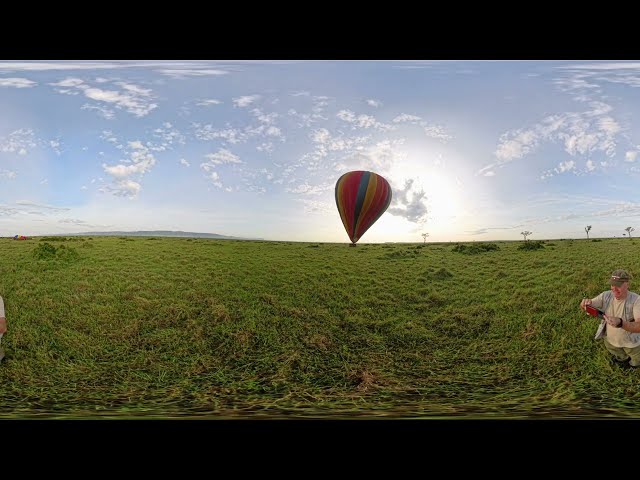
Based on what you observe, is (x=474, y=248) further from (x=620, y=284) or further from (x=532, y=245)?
(x=620, y=284)

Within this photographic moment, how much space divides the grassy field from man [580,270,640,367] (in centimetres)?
29

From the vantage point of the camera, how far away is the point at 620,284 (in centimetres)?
408

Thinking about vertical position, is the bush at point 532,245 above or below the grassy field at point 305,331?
above

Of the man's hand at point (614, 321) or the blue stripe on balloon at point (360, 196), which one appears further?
the blue stripe on balloon at point (360, 196)

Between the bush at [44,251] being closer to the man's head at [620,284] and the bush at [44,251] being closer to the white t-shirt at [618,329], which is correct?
the white t-shirt at [618,329]

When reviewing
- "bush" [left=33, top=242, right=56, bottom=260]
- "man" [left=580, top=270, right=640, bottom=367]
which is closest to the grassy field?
"bush" [left=33, top=242, right=56, bottom=260]

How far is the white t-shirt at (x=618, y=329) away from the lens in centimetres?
411

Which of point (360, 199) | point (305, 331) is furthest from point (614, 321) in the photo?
point (305, 331)

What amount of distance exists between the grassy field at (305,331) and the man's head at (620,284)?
0.93 meters

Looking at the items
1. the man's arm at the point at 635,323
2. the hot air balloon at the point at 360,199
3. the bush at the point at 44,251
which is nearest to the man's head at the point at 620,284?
the man's arm at the point at 635,323

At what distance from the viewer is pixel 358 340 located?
19.5 feet

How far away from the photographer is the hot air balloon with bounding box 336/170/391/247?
18.6 ft

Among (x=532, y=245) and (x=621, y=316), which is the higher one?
(x=532, y=245)

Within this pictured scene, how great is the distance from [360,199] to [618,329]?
3123 millimetres
